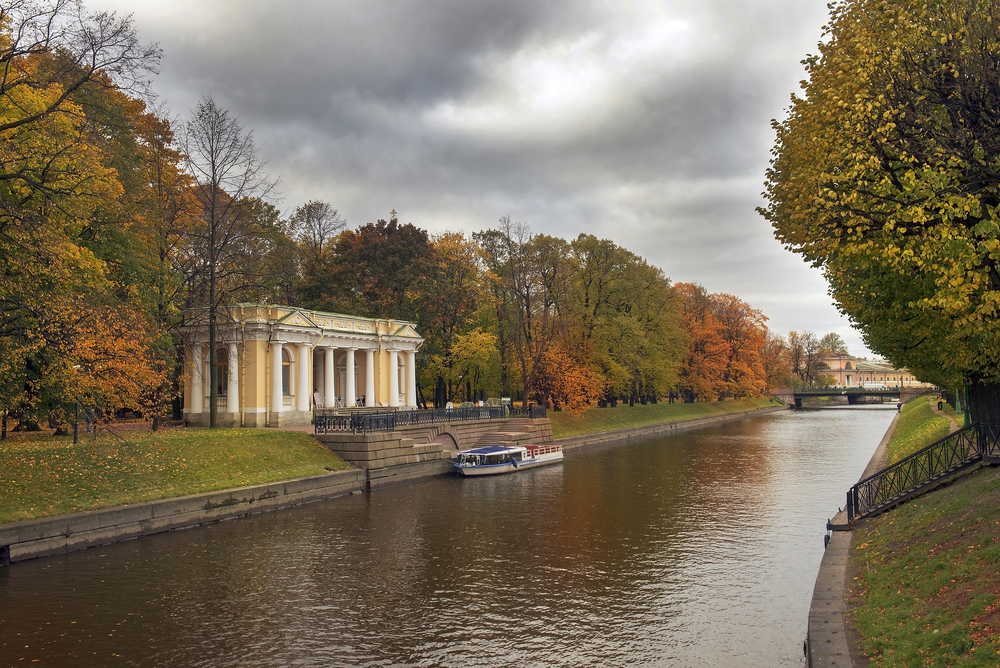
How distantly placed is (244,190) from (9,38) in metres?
12.4

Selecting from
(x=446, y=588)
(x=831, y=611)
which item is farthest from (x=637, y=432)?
(x=831, y=611)

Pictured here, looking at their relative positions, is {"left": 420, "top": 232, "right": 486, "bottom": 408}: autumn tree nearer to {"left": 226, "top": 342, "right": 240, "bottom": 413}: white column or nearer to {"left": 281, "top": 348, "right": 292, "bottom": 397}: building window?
{"left": 281, "top": 348, "right": 292, "bottom": 397}: building window

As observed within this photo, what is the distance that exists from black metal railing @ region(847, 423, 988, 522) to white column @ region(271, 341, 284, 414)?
92.8ft

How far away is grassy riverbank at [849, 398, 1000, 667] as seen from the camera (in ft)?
27.0

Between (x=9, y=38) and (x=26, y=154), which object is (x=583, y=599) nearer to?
(x=26, y=154)

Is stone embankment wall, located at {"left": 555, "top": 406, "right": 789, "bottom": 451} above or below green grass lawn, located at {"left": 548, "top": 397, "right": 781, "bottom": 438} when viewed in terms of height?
below

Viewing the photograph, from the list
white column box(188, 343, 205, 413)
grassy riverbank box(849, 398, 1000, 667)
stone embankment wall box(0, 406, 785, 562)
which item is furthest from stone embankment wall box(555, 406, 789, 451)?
grassy riverbank box(849, 398, 1000, 667)

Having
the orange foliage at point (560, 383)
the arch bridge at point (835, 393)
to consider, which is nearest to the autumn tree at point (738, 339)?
the arch bridge at point (835, 393)

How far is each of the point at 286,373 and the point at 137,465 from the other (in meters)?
16.9

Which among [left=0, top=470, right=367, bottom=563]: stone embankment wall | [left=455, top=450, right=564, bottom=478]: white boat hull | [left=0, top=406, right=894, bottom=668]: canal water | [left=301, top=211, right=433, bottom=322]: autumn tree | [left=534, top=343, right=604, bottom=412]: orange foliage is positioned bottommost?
[left=0, top=406, right=894, bottom=668]: canal water

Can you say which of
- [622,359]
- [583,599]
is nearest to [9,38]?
[583,599]

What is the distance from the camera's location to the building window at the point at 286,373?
3938 cm

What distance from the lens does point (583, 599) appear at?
14.8m

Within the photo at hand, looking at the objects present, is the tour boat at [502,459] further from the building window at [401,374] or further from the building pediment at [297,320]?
the building window at [401,374]
